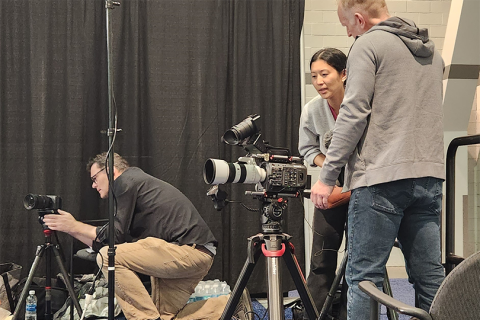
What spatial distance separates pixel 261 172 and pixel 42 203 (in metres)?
1.48

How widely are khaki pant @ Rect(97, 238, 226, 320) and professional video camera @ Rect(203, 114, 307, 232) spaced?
3.07 ft

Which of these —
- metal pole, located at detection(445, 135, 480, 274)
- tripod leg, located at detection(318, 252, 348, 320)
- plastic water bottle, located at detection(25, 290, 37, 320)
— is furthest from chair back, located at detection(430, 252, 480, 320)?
plastic water bottle, located at detection(25, 290, 37, 320)

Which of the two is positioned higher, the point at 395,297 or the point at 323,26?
the point at 323,26

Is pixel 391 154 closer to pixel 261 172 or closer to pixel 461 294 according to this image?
pixel 261 172

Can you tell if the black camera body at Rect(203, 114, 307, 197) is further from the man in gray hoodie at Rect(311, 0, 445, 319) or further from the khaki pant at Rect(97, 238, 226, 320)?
the khaki pant at Rect(97, 238, 226, 320)

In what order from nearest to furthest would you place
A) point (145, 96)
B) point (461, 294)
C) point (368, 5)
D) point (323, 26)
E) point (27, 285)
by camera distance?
1. point (461, 294)
2. point (368, 5)
3. point (27, 285)
4. point (145, 96)
5. point (323, 26)

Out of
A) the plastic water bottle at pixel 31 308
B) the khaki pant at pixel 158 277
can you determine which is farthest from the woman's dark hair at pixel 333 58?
the plastic water bottle at pixel 31 308

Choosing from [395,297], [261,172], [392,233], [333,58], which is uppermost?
[333,58]

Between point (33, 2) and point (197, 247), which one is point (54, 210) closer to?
point (197, 247)

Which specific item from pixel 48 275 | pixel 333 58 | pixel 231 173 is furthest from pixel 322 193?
pixel 48 275

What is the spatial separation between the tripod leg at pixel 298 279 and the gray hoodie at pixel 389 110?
578 millimetres

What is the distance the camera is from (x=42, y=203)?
119 inches

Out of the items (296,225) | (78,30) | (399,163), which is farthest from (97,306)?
(399,163)

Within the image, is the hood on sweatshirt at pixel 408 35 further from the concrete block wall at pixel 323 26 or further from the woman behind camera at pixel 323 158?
the concrete block wall at pixel 323 26
